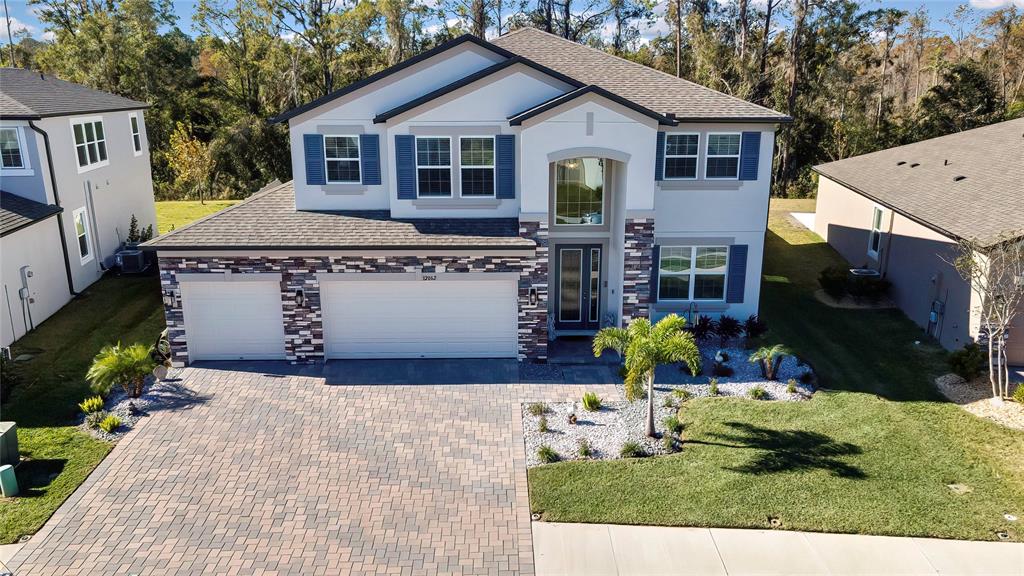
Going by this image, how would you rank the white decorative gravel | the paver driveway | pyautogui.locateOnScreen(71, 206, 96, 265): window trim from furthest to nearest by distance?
pyautogui.locateOnScreen(71, 206, 96, 265): window trim, the white decorative gravel, the paver driveway

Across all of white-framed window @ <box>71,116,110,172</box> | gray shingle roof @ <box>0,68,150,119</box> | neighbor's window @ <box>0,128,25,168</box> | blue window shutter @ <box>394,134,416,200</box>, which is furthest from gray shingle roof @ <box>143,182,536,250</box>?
white-framed window @ <box>71,116,110,172</box>

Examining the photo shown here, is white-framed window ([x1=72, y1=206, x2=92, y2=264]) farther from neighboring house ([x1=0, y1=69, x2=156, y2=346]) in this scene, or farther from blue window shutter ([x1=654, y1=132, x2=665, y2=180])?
blue window shutter ([x1=654, y1=132, x2=665, y2=180])

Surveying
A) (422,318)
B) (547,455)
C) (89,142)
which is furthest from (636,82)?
(89,142)

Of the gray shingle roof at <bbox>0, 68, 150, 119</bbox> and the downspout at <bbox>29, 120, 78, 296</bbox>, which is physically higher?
the gray shingle roof at <bbox>0, 68, 150, 119</bbox>

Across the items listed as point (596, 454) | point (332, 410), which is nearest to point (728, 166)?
point (596, 454)

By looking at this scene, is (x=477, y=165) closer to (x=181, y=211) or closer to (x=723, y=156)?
(x=723, y=156)

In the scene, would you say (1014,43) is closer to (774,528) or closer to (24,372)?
(774,528)

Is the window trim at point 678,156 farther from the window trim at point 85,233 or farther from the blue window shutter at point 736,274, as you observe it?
the window trim at point 85,233
